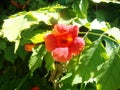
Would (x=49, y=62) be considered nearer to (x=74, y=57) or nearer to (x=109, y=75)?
(x=74, y=57)

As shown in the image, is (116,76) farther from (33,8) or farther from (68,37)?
(33,8)

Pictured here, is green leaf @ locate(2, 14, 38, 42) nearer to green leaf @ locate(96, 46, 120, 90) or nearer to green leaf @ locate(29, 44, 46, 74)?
green leaf @ locate(29, 44, 46, 74)

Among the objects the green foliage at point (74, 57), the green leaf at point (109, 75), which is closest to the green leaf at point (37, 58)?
the green foliage at point (74, 57)

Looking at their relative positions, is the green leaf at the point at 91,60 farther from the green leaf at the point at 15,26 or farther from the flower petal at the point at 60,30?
the green leaf at the point at 15,26

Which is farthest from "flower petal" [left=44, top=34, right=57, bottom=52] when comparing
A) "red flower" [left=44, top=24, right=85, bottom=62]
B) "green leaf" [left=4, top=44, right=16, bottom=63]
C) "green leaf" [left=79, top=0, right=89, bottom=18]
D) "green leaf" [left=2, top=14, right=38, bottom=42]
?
"green leaf" [left=4, top=44, right=16, bottom=63]

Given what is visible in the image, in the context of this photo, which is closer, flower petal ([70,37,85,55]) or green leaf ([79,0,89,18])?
flower petal ([70,37,85,55])

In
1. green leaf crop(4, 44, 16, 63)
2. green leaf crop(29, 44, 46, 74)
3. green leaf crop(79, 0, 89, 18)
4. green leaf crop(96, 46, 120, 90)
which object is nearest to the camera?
green leaf crop(96, 46, 120, 90)

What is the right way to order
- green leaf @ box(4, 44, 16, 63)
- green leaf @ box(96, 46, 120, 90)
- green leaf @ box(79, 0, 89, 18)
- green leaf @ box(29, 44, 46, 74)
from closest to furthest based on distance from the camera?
1. green leaf @ box(96, 46, 120, 90)
2. green leaf @ box(29, 44, 46, 74)
3. green leaf @ box(79, 0, 89, 18)
4. green leaf @ box(4, 44, 16, 63)
